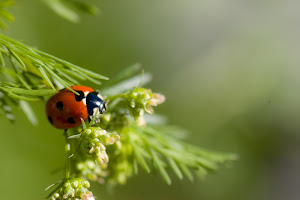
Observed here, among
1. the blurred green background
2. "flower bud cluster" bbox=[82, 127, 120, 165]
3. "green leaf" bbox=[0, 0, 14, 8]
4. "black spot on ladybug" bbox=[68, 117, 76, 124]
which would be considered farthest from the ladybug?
the blurred green background

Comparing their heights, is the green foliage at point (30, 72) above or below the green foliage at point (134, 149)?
above

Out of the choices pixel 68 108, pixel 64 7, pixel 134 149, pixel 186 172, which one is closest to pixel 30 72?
pixel 68 108

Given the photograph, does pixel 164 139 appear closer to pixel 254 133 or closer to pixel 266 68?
pixel 254 133

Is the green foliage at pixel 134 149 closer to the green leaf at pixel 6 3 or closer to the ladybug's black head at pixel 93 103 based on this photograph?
the ladybug's black head at pixel 93 103

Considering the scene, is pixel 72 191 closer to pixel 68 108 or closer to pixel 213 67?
pixel 68 108

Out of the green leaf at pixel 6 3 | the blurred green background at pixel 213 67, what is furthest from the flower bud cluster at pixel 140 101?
the blurred green background at pixel 213 67

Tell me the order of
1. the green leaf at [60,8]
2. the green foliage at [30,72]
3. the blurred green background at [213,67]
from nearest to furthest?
the green foliage at [30,72] < the green leaf at [60,8] < the blurred green background at [213,67]

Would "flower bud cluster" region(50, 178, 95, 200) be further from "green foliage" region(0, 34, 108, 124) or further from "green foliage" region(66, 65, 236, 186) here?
"green foliage" region(0, 34, 108, 124)

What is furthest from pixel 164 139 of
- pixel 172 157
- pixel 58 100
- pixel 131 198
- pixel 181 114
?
pixel 181 114
